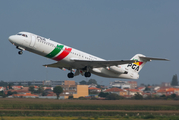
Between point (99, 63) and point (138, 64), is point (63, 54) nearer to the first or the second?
point (99, 63)

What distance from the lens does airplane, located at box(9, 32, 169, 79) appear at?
87.2 ft

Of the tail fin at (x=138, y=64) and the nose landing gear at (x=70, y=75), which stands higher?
the tail fin at (x=138, y=64)

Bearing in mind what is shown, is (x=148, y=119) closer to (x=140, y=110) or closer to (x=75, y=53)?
(x=140, y=110)

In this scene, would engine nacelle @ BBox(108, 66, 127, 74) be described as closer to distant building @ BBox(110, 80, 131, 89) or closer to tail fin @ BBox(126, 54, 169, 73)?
tail fin @ BBox(126, 54, 169, 73)

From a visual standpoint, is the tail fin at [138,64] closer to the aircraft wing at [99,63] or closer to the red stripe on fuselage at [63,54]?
the aircraft wing at [99,63]

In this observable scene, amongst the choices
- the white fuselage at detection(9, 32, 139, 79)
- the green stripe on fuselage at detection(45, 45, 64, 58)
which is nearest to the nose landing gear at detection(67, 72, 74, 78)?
the white fuselage at detection(9, 32, 139, 79)

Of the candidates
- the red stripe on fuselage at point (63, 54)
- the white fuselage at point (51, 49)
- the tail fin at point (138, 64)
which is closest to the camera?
the white fuselage at point (51, 49)

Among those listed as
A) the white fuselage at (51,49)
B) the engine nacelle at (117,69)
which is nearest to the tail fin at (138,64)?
the engine nacelle at (117,69)

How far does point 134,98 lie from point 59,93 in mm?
17572

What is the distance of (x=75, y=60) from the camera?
94.6ft

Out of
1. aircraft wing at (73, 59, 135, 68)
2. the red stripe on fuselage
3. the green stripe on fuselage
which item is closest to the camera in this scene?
the green stripe on fuselage

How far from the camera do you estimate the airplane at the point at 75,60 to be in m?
26.6

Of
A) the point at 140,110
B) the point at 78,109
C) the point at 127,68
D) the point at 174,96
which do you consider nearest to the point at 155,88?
the point at 174,96

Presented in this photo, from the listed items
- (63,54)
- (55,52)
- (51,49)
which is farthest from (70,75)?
(51,49)
